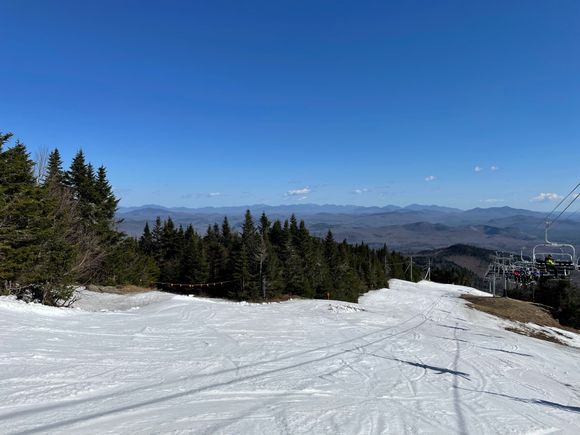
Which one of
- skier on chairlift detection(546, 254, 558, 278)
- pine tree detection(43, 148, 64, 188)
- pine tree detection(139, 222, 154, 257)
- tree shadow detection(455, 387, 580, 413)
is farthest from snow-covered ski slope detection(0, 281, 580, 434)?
pine tree detection(139, 222, 154, 257)

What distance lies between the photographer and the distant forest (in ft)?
68.8

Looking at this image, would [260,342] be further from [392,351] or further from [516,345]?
[516,345]

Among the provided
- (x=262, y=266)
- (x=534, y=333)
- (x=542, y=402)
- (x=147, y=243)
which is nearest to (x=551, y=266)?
(x=534, y=333)

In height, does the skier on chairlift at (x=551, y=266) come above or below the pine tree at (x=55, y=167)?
below

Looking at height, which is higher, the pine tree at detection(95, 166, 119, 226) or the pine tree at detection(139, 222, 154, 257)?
the pine tree at detection(95, 166, 119, 226)

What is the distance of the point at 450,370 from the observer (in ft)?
39.5

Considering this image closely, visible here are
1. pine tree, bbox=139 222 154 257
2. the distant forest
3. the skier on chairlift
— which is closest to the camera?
the distant forest

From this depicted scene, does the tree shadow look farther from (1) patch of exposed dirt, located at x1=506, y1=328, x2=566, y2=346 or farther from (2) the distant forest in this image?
(1) patch of exposed dirt, located at x1=506, y1=328, x2=566, y2=346

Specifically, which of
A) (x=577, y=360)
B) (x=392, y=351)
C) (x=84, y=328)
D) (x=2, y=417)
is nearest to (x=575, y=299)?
(x=577, y=360)

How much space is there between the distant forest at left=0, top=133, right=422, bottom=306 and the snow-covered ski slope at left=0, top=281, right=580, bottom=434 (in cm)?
579

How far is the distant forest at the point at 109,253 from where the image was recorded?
2097 centimetres

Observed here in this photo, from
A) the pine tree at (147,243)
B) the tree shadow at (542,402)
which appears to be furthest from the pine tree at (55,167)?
the tree shadow at (542,402)

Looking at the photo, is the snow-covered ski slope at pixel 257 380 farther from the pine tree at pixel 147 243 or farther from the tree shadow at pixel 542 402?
the pine tree at pixel 147 243

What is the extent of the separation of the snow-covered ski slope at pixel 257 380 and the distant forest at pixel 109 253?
5793 mm
